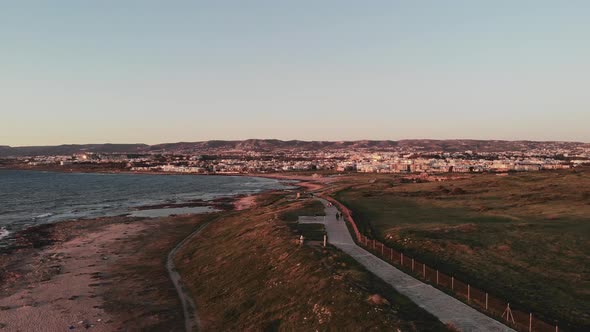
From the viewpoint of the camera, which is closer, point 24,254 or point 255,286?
point 255,286

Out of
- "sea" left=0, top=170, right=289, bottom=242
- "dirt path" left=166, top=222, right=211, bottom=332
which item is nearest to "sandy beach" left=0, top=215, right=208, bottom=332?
"dirt path" left=166, top=222, right=211, bottom=332

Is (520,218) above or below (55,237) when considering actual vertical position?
above

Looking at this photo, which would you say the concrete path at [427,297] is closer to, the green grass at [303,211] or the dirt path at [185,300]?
the dirt path at [185,300]

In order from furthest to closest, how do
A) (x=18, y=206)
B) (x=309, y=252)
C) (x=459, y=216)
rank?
(x=18, y=206)
(x=459, y=216)
(x=309, y=252)

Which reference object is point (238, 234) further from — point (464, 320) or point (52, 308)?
point (464, 320)

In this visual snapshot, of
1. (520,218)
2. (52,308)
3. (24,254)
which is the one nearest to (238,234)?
(52,308)

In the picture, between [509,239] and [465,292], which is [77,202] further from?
[465,292]

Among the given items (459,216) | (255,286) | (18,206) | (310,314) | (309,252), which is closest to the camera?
(310,314)
